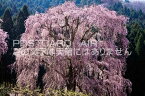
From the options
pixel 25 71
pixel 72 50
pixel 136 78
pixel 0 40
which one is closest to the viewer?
pixel 72 50

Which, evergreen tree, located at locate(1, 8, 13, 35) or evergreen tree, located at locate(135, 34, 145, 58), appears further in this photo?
evergreen tree, located at locate(1, 8, 13, 35)

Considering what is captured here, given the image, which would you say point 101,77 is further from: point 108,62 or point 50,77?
point 50,77

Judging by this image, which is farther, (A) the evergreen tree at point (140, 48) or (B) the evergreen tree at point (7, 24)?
(B) the evergreen tree at point (7, 24)

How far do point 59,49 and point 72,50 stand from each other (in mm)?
Result: 724

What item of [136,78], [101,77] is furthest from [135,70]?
[101,77]

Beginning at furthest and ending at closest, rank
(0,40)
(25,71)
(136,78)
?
1. (136,78)
2. (0,40)
3. (25,71)

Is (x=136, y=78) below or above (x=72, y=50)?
below

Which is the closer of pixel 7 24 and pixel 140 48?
pixel 140 48

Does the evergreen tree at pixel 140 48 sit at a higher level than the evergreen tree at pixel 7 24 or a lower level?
lower

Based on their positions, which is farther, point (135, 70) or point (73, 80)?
point (135, 70)

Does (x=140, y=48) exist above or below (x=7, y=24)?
below

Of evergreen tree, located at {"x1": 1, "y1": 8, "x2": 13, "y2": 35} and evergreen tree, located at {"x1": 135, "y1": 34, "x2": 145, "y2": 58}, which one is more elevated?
evergreen tree, located at {"x1": 1, "y1": 8, "x2": 13, "y2": 35}

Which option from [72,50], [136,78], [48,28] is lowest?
[136,78]

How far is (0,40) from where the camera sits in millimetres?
16953
